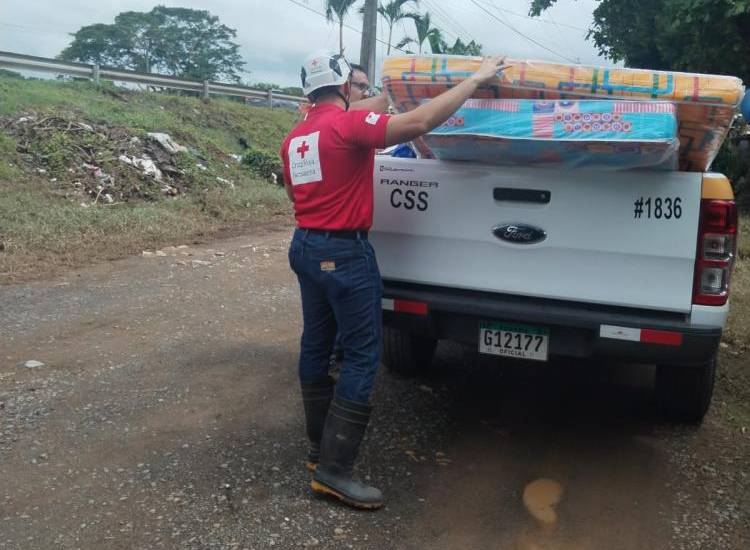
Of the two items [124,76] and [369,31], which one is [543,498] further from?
[369,31]

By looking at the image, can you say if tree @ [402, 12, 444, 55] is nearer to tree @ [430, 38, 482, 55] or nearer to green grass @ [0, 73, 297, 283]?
tree @ [430, 38, 482, 55]

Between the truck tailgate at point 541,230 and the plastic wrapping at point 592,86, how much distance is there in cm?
24

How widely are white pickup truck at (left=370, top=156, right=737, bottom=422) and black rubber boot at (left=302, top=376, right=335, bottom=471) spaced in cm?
61

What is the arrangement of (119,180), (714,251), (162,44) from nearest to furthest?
(714,251), (119,180), (162,44)

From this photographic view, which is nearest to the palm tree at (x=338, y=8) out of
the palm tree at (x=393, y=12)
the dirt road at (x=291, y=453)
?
the palm tree at (x=393, y=12)

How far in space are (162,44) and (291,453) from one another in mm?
38770

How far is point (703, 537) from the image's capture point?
3.38 metres

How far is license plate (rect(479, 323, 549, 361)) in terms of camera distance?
3.94m

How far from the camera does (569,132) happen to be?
137 inches

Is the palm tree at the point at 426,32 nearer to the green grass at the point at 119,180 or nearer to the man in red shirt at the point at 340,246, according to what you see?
the green grass at the point at 119,180

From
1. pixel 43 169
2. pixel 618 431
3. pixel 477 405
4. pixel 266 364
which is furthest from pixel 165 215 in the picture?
pixel 618 431

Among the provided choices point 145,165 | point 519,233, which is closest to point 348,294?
point 519,233

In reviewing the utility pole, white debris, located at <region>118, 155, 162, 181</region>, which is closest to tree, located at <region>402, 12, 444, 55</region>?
the utility pole

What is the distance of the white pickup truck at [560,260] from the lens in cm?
365
